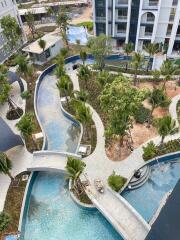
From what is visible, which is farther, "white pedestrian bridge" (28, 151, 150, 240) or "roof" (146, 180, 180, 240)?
"white pedestrian bridge" (28, 151, 150, 240)

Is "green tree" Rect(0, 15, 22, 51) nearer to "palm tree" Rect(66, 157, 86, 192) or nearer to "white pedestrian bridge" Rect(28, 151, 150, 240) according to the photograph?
"white pedestrian bridge" Rect(28, 151, 150, 240)

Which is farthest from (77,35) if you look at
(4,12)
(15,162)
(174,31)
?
(15,162)

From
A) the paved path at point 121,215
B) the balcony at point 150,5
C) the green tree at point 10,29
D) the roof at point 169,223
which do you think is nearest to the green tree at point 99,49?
the balcony at point 150,5

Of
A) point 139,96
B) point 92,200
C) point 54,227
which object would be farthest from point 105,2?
point 54,227

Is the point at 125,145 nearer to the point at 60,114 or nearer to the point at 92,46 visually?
the point at 60,114

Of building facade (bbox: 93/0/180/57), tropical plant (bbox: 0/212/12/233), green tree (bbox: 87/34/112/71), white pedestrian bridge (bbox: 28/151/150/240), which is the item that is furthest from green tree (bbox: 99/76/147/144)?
building facade (bbox: 93/0/180/57)

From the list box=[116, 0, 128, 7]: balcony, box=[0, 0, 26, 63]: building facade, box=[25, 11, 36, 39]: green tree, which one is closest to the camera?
box=[116, 0, 128, 7]: balcony

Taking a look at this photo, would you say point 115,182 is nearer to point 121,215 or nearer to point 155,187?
point 121,215
